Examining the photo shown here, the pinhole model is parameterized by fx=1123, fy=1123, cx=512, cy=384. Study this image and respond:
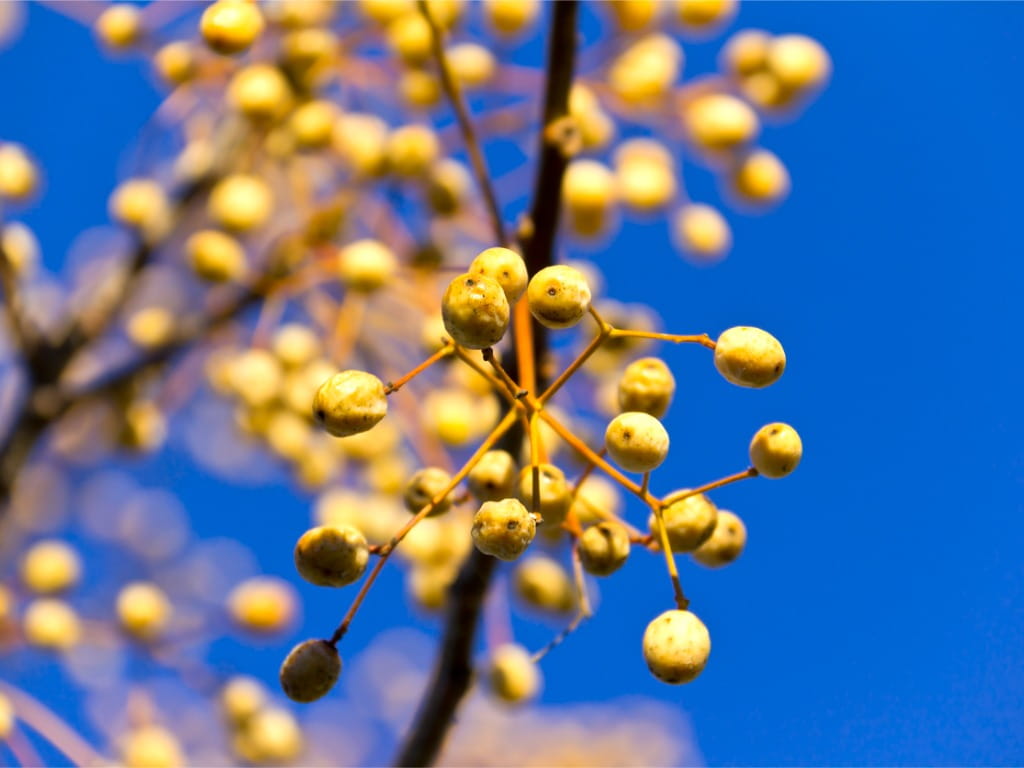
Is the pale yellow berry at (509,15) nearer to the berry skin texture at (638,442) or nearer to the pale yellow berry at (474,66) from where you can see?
the pale yellow berry at (474,66)

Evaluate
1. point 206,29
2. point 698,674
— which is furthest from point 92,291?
point 698,674

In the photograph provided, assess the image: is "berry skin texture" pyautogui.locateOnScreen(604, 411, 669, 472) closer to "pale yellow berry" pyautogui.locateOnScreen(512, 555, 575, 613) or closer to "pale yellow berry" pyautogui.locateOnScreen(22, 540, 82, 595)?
"pale yellow berry" pyautogui.locateOnScreen(512, 555, 575, 613)

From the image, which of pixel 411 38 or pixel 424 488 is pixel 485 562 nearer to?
pixel 424 488

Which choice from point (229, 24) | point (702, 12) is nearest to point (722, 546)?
point (229, 24)

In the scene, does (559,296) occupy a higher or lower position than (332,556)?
higher

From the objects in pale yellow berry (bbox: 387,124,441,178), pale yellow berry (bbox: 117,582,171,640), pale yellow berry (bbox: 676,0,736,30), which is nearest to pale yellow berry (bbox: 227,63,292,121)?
pale yellow berry (bbox: 387,124,441,178)
